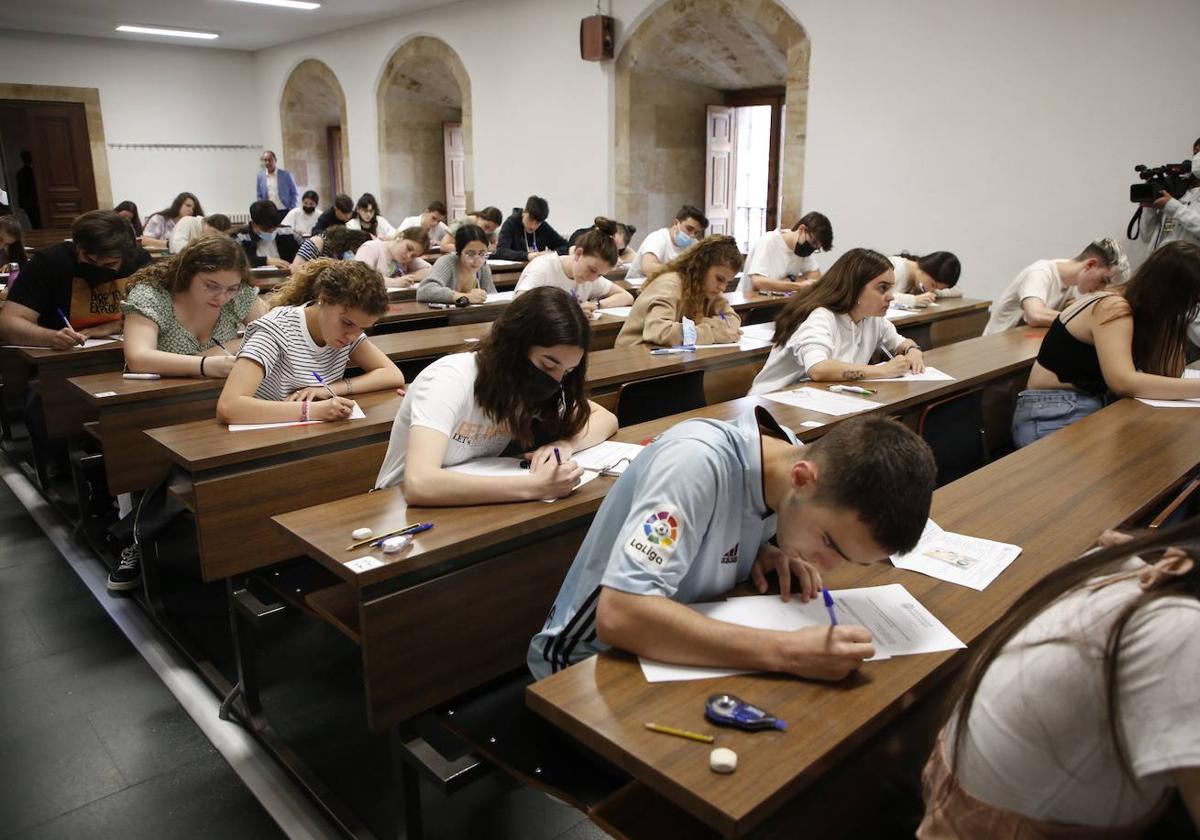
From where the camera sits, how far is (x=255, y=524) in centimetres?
229

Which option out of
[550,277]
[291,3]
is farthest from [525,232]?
[291,3]

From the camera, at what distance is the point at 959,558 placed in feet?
5.29

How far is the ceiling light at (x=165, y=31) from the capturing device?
36.8 feet

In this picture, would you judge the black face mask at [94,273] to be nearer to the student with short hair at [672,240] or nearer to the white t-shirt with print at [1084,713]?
the white t-shirt with print at [1084,713]

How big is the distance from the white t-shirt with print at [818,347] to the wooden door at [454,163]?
9.36 meters

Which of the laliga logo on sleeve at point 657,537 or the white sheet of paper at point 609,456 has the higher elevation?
the laliga logo on sleeve at point 657,537

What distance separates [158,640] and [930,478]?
94.6 inches

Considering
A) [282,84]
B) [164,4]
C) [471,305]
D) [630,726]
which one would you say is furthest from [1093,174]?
[282,84]

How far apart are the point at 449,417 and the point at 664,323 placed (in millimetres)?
1925

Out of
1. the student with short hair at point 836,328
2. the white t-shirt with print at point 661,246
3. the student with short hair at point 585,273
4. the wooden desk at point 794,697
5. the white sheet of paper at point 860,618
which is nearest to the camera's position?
the wooden desk at point 794,697

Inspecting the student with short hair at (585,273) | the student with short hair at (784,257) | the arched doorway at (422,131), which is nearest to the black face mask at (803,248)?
the student with short hair at (784,257)

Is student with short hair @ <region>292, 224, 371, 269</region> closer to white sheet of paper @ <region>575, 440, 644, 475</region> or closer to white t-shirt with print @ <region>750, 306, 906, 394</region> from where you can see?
white t-shirt with print @ <region>750, 306, 906, 394</region>

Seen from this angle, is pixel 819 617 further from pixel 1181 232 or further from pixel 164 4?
pixel 164 4

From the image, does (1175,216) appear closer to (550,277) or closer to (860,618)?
(550,277)
